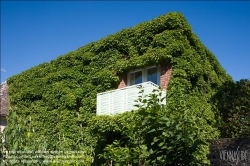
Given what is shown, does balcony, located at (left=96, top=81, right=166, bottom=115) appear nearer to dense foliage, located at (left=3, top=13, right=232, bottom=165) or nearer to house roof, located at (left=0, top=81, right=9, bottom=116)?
dense foliage, located at (left=3, top=13, right=232, bottom=165)

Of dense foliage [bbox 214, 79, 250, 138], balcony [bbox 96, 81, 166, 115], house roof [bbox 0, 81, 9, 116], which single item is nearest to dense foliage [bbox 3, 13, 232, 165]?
balcony [bbox 96, 81, 166, 115]

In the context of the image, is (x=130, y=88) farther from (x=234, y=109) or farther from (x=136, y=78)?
(x=234, y=109)

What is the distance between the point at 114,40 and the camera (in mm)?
15391

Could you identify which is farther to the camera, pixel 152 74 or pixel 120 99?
pixel 152 74

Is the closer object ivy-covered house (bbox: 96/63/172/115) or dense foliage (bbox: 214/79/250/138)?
dense foliage (bbox: 214/79/250/138)

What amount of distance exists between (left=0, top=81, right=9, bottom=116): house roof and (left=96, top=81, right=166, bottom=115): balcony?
7.88 m

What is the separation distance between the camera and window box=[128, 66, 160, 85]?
46.2 feet

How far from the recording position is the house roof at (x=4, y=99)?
18.7 meters

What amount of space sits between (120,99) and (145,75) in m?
2.28

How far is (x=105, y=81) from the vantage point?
14969 millimetres

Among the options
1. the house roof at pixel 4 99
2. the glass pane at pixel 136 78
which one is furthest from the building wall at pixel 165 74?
the house roof at pixel 4 99

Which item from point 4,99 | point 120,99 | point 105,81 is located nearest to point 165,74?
point 120,99

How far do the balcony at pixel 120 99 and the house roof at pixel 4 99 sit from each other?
25.8 feet

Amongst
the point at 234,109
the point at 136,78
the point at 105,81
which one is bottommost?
the point at 234,109
